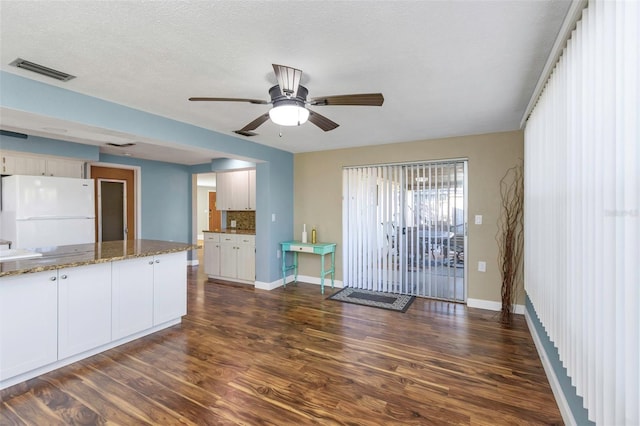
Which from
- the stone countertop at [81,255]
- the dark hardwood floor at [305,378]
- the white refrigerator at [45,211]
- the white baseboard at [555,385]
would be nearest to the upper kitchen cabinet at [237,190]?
the white refrigerator at [45,211]

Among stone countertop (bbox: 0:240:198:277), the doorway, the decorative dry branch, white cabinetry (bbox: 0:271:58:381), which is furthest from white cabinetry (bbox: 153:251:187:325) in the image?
the decorative dry branch

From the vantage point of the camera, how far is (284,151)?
543 cm

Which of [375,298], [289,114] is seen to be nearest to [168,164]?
[375,298]

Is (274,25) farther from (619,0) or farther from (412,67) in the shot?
(619,0)

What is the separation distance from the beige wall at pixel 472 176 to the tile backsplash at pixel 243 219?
5.55ft

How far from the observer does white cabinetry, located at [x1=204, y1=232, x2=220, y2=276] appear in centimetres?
572

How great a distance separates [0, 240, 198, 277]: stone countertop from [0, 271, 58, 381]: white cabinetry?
0.12 m

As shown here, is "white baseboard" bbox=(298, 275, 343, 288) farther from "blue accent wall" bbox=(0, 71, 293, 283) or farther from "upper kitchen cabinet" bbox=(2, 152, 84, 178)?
"upper kitchen cabinet" bbox=(2, 152, 84, 178)

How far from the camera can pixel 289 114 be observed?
2.22m

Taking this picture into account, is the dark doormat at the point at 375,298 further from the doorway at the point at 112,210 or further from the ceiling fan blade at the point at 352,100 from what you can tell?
the doorway at the point at 112,210

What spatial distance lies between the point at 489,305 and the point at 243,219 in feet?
15.4

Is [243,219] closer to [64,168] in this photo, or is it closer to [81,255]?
[64,168]

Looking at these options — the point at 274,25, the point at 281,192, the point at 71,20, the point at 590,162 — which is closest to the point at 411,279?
the point at 281,192

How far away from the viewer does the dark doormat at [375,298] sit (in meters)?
4.23
